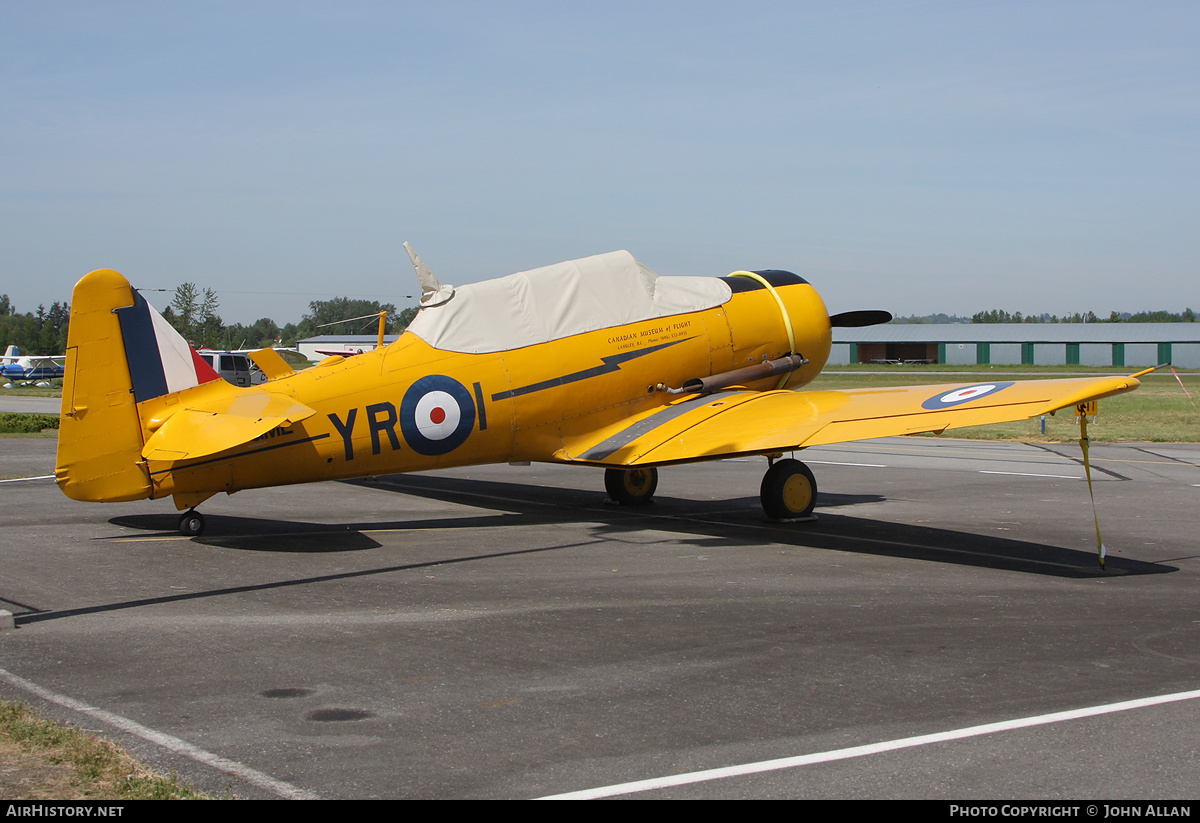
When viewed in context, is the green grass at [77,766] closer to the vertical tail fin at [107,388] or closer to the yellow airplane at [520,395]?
the yellow airplane at [520,395]

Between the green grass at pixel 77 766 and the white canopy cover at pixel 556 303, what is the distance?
7.56m

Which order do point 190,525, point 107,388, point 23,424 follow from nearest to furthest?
point 107,388, point 190,525, point 23,424

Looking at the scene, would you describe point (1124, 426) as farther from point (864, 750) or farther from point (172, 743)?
point (172, 743)

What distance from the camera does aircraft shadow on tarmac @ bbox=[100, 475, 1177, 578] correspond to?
10703mm

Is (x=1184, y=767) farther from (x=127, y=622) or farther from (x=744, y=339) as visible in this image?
(x=744, y=339)

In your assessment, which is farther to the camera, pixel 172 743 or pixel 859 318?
Result: pixel 859 318

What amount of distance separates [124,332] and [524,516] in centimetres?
560

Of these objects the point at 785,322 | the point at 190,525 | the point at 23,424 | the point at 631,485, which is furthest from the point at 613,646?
the point at 23,424

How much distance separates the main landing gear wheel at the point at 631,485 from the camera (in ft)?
49.1

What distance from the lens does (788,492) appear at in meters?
13.1

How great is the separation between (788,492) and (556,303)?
3938 millimetres

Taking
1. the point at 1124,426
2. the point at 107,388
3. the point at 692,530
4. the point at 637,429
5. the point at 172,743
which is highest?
the point at 107,388
